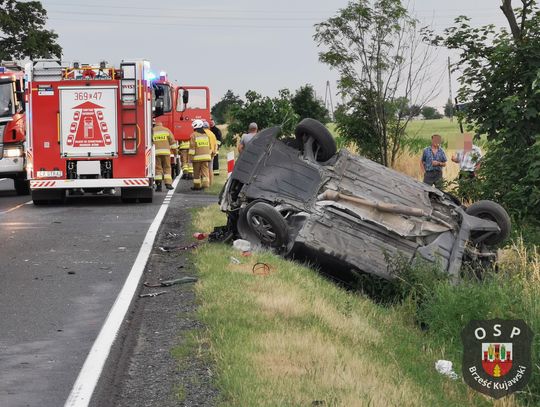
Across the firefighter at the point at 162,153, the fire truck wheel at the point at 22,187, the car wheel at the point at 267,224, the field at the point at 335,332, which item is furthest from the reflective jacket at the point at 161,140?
the car wheel at the point at 267,224

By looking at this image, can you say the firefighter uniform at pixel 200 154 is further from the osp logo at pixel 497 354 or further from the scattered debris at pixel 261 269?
the osp logo at pixel 497 354

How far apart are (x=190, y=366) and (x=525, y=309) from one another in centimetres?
386

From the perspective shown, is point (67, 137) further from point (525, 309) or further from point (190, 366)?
point (190, 366)

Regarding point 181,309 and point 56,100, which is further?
point 56,100

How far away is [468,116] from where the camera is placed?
17.0 meters

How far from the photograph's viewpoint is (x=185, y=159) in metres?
32.8

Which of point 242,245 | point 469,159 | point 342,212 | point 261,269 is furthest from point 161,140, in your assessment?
point 261,269

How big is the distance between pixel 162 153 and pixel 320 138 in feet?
36.1

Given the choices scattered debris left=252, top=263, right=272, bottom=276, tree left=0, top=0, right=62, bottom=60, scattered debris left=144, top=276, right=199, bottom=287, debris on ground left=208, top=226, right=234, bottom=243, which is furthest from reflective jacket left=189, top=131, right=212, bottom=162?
tree left=0, top=0, right=62, bottom=60

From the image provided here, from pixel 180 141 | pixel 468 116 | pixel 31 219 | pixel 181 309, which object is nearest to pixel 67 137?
pixel 31 219

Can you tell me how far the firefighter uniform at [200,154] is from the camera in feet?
76.7

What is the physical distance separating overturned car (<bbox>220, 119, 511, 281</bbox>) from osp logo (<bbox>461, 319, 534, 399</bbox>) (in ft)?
17.2

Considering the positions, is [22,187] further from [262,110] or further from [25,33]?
[25,33]

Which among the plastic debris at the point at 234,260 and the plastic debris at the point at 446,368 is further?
the plastic debris at the point at 234,260
